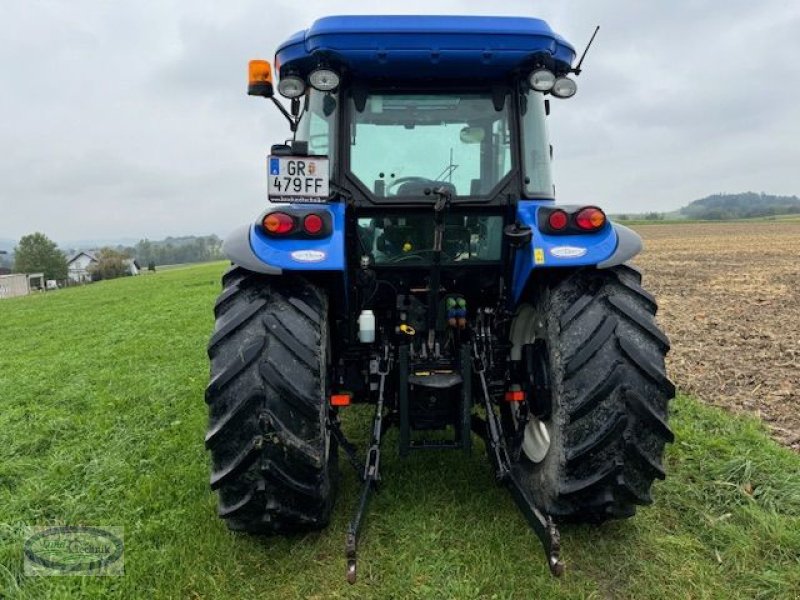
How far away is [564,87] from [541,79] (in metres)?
0.22

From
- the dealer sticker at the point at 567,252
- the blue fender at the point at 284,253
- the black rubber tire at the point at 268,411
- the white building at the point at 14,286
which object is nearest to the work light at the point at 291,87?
the blue fender at the point at 284,253

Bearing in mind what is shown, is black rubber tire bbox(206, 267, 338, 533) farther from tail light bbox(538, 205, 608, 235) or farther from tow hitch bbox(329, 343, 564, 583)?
tail light bbox(538, 205, 608, 235)

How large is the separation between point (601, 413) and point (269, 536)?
5.23ft

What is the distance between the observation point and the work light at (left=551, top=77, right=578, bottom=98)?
127 inches

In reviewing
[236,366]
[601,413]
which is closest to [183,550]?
[236,366]

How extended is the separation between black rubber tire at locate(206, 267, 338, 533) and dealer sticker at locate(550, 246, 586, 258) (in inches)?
42.4

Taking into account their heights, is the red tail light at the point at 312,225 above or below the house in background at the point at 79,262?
above

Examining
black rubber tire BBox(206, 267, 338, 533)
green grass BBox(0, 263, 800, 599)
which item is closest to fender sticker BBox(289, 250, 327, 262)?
black rubber tire BBox(206, 267, 338, 533)

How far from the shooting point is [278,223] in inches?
107

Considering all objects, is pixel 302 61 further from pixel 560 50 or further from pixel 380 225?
pixel 560 50

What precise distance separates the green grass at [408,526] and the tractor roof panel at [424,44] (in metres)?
2.17

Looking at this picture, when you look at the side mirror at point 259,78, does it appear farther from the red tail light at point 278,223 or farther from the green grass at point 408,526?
the green grass at point 408,526

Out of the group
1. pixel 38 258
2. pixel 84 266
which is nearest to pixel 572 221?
pixel 38 258

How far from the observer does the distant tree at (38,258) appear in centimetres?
6850
